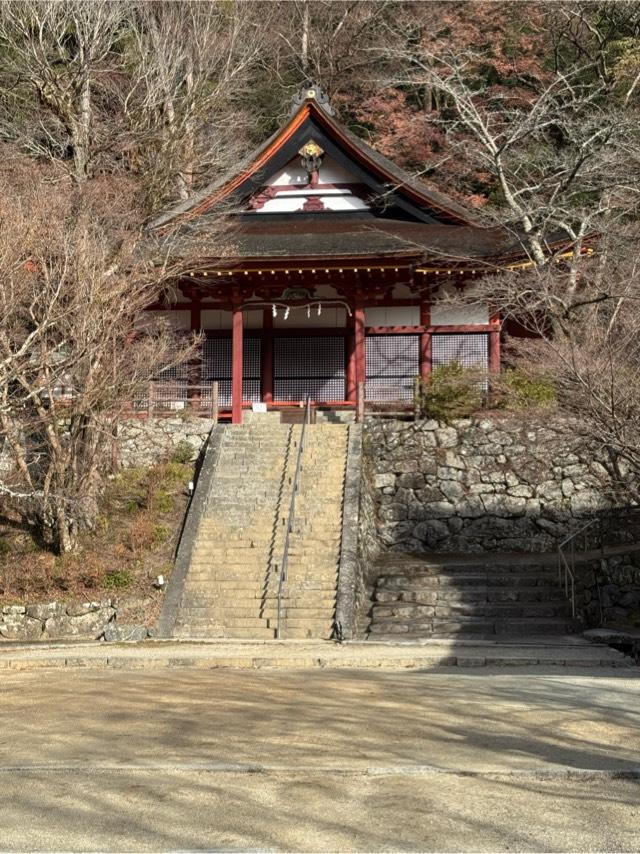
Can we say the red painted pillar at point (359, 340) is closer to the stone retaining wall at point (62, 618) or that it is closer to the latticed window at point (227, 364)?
the latticed window at point (227, 364)

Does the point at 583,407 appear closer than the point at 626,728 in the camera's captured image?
No

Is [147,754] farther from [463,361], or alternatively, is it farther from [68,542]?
[463,361]

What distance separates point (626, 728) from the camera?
906cm

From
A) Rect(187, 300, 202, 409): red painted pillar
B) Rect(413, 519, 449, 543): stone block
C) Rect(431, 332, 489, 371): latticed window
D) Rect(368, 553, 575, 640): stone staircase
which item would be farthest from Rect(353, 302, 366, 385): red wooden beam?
Rect(368, 553, 575, 640): stone staircase

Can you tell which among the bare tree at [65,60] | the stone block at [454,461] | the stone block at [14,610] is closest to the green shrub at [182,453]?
the stone block at [454,461]

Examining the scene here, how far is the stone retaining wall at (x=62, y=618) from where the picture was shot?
62.1ft

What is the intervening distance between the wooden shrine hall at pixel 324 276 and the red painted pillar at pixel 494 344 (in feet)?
0.10

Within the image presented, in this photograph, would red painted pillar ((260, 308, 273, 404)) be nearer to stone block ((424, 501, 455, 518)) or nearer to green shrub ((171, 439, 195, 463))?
green shrub ((171, 439, 195, 463))

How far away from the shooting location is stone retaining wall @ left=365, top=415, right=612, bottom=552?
23.2 m

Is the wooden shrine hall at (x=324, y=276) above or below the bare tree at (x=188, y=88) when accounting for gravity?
below

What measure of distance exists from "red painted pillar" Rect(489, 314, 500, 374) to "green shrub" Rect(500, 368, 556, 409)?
7.42ft

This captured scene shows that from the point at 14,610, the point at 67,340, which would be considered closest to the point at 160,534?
the point at 14,610

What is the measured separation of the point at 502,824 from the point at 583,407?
11.8m

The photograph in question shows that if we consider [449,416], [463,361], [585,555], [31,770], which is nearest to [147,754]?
[31,770]
